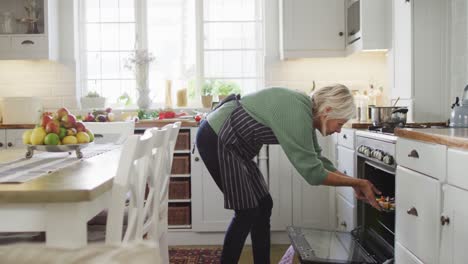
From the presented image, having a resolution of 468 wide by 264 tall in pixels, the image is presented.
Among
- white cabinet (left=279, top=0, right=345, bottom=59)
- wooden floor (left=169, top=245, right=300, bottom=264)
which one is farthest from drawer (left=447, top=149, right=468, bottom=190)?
white cabinet (left=279, top=0, right=345, bottom=59)

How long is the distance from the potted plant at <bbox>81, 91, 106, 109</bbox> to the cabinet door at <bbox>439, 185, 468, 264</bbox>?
130 inches

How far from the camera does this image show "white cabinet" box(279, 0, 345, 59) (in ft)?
13.7

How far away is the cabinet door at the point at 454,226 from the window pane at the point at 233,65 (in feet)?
10.1

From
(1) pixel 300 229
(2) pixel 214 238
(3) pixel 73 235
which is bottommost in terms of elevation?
(2) pixel 214 238

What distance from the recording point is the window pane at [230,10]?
4.67 meters

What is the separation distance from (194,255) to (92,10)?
7.81 ft

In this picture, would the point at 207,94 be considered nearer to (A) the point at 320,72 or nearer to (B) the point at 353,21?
(A) the point at 320,72

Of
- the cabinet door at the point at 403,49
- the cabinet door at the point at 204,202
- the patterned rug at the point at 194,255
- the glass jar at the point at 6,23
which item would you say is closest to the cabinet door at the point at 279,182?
the cabinet door at the point at 204,202

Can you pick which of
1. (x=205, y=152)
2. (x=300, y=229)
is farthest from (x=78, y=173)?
(x=300, y=229)

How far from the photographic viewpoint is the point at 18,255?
0.61 m

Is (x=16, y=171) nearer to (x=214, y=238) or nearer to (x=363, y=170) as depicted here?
(x=363, y=170)

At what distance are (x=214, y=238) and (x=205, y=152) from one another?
1657mm

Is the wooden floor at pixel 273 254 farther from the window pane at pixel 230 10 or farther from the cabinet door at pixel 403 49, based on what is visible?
the window pane at pixel 230 10

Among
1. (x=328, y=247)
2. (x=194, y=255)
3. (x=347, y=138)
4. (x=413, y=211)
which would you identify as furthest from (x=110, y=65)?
(x=413, y=211)
